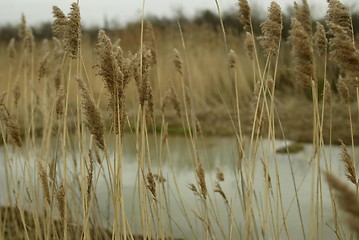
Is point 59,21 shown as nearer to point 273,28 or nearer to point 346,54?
point 273,28

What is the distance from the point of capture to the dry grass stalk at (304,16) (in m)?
1.28

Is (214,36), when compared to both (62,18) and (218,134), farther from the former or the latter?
(62,18)

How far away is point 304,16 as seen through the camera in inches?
51.3

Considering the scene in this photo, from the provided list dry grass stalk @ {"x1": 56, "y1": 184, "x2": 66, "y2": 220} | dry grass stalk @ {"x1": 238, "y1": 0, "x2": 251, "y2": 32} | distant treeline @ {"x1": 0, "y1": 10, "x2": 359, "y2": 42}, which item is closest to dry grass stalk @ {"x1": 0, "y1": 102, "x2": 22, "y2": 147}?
dry grass stalk @ {"x1": 56, "y1": 184, "x2": 66, "y2": 220}

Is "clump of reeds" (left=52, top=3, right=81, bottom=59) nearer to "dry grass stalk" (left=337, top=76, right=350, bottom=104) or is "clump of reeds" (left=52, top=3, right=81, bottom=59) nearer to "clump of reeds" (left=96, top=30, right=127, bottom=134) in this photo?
"clump of reeds" (left=96, top=30, right=127, bottom=134)

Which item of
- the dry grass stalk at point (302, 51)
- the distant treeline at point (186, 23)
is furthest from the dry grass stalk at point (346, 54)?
the distant treeline at point (186, 23)

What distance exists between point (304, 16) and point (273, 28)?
0.15m

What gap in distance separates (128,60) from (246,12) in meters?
0.41

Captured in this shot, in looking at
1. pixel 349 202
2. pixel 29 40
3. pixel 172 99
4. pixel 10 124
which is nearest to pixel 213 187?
pixel 172 99

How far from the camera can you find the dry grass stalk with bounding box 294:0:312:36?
1.28 m

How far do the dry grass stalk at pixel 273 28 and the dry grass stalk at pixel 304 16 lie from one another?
10 centimetres

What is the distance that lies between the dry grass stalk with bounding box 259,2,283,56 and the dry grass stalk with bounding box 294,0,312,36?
96 millimetres

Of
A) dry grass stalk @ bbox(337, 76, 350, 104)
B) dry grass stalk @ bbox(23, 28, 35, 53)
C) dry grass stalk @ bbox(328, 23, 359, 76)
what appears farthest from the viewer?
dry grass stalk @ bbox(23, 28, 35, 53)

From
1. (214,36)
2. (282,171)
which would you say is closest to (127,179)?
(282,171)
